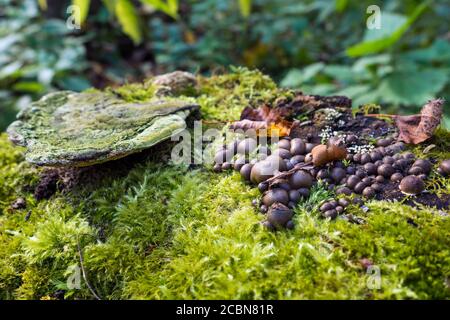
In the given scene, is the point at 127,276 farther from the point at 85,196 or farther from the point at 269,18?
the point at 269,18

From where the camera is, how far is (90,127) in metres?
2.46

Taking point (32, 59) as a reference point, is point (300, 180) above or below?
below

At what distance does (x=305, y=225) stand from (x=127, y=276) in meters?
0.81

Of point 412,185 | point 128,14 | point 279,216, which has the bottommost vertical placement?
point 279,216

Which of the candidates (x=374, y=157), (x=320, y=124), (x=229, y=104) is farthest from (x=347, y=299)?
(x=229, y=104)

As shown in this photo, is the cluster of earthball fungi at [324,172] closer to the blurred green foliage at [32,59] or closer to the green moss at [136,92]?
the green moss at [136,92]

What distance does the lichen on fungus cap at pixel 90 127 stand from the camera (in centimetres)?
217

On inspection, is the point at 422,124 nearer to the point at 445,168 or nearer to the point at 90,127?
the point at 445,168

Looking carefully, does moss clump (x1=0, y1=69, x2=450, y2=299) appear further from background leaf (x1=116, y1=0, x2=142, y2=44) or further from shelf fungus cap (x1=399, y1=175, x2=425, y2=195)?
background leaf (x1=116, y1=0, x2=142, y2=44)

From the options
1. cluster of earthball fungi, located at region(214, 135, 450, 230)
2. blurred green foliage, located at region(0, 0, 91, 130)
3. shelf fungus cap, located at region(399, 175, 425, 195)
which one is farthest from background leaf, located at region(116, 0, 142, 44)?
shelf fungus cap, located at region(399, 175, 425, 195)

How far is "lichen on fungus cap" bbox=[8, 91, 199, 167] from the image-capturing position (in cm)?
217

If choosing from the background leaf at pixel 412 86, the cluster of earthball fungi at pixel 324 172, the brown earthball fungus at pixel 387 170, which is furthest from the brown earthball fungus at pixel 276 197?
the background leaf at pixel 412 86

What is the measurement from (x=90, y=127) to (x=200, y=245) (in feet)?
3.37

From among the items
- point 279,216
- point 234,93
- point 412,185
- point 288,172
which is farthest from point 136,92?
point 412,185
